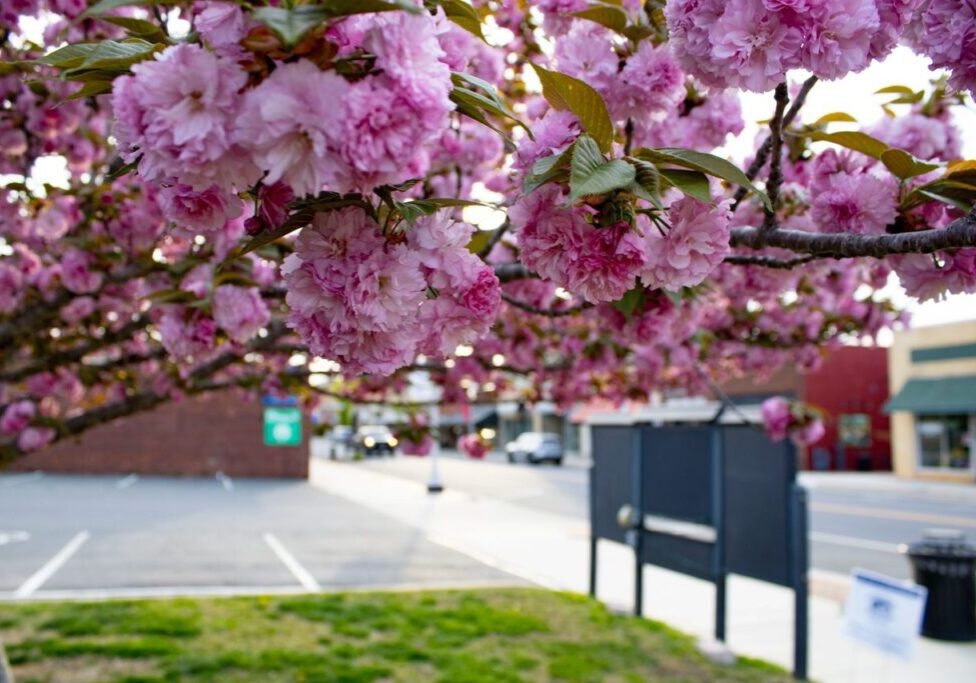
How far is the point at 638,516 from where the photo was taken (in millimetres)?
7203

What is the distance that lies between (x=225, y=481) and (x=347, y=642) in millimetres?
19003

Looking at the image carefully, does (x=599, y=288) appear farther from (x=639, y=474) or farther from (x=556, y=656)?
(x=639, y=474)

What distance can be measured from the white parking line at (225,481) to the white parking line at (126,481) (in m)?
2.27

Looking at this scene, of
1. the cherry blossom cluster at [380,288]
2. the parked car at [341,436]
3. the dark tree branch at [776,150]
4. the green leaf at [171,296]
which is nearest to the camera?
the cherry blossom cluster at [380,288]

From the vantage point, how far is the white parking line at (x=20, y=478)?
21.1 metres

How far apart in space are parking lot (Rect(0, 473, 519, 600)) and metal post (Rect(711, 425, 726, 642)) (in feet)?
9.65

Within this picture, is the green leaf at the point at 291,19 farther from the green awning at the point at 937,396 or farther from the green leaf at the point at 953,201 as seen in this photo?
the green awning at the point at 937,396

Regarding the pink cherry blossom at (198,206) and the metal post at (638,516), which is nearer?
the pink cherry blossom at (198,206)

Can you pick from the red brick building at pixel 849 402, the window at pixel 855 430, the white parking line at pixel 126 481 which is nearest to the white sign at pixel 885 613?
the white parking line at pixel 126 481

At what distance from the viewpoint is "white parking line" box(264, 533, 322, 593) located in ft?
27.5

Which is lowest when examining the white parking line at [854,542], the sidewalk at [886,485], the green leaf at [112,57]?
the sidewalk at [886,485]

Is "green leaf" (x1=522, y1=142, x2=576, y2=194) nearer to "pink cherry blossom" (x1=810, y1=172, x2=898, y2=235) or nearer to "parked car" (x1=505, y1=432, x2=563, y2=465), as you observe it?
"pink cherry blossom" (x1=810, y1=172, x2=898, y2=235)

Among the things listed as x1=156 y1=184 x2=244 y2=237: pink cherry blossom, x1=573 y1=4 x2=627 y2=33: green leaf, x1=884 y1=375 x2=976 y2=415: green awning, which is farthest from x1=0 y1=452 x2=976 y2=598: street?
x1=156 y1=184 x2=244 y2=237: pink cherry blossom

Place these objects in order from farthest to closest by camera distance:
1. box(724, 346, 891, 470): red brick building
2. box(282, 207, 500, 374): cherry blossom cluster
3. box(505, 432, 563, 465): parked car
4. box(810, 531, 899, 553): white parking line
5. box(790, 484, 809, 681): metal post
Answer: box(505, 432, 563, 465): parked car, box(724, 346, 891, 470): red brick building, box(810, 531, 899, 553): white parking line, box(790, 484, 809, 681): metal post, box(282, 207, 500, 374): cherry blossom cluster
